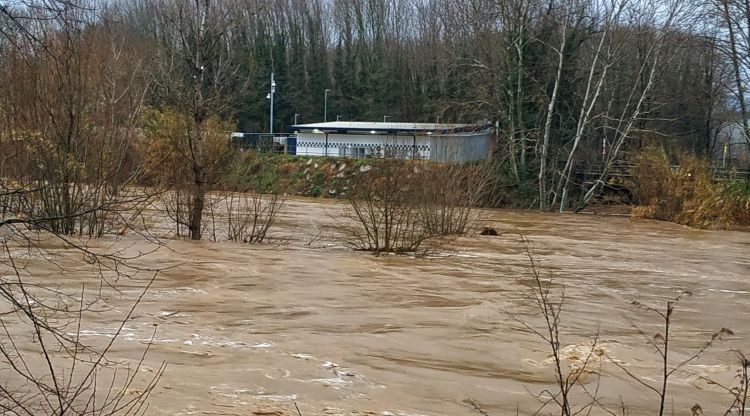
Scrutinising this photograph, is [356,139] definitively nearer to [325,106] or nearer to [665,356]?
[325,106]

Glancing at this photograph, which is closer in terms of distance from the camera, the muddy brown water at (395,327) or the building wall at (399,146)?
the muddy brown water at (395,327)

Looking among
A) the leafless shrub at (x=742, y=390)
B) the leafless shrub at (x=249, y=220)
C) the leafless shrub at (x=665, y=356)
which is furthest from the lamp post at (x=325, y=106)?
the leafless shrub at (x=742, y=390)

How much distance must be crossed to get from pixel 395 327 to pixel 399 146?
820 centimetres

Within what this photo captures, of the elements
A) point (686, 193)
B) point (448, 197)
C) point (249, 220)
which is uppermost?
point (448, 197)

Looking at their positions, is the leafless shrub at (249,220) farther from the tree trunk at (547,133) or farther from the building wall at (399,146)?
the tree trunk at (547,133)

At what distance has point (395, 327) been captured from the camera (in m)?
10.8

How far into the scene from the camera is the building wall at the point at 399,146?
19109 mm

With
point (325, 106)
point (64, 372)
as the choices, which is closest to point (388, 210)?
point (64, 372)

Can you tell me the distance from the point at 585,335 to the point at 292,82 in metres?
59.4

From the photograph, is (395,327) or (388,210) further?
(388,210)

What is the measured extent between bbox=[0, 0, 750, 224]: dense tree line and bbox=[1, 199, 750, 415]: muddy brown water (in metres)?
3.31

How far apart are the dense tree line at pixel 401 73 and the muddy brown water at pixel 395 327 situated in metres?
3.31

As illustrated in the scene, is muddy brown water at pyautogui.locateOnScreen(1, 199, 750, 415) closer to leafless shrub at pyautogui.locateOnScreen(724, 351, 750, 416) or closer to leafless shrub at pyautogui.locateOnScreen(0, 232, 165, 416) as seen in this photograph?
leafless shrub at pyautogui.locateOnScreen(0, 232, 165, 416)

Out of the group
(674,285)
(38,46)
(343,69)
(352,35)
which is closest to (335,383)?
(38,46)
